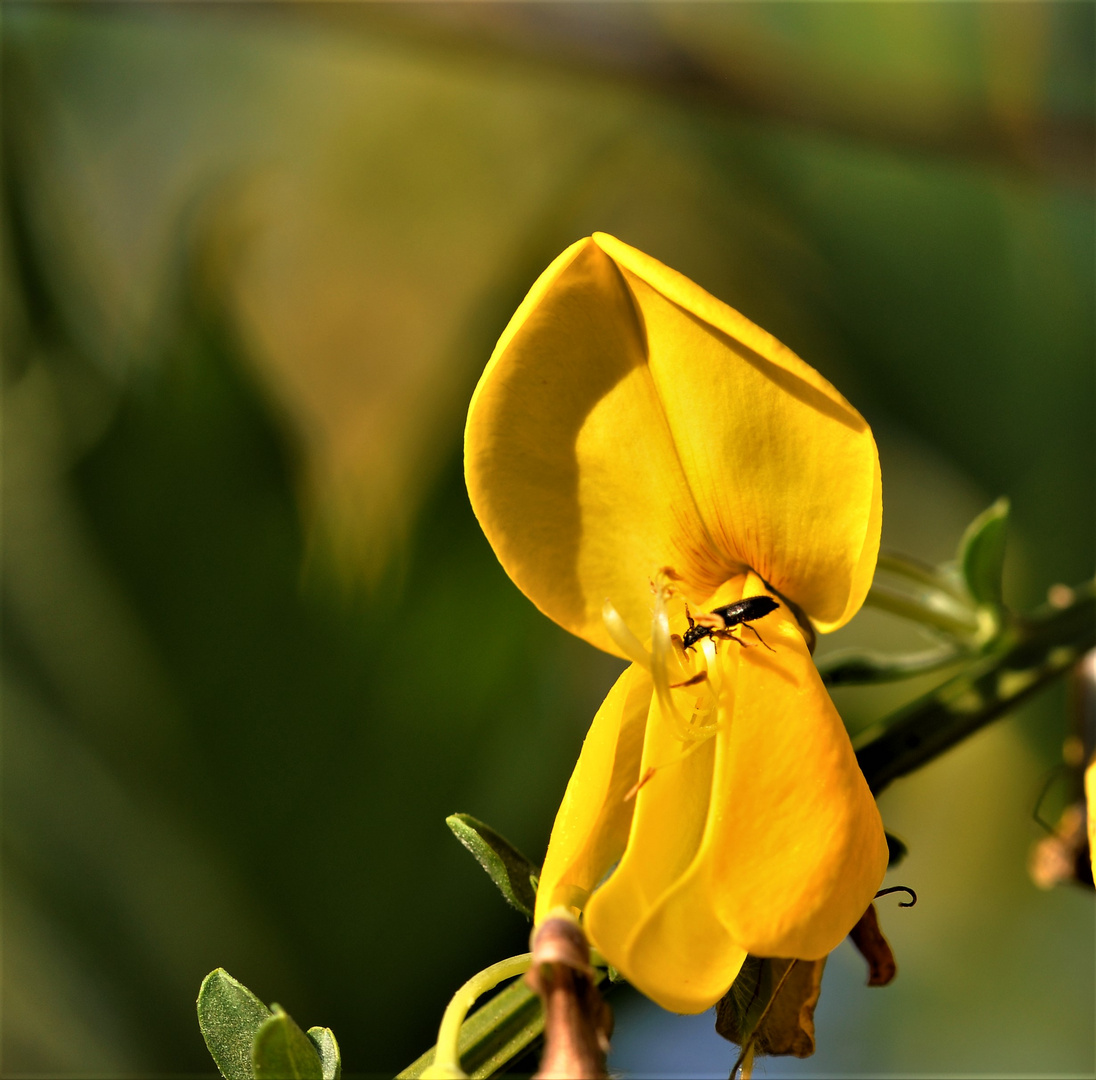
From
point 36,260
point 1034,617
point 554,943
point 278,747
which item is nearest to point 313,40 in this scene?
point 36,260

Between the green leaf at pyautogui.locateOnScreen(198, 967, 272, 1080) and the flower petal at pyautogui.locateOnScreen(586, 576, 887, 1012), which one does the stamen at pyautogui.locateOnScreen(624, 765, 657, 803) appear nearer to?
the flower petal at pyautogui.locateOnScreen(586, 576, 887, 1012)

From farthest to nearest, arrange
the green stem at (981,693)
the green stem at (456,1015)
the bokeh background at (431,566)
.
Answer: the bokeh background at (431,566) → the green stem at (981,693) → the green stem at (456,1015)

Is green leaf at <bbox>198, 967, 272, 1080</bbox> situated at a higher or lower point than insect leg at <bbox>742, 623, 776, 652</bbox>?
lower

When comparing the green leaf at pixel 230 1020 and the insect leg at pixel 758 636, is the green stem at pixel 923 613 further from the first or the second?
the green leaf at pixel 230 1020

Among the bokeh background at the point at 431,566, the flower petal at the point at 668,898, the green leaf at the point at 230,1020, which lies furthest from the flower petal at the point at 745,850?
the bokeh background at the point at 431,566

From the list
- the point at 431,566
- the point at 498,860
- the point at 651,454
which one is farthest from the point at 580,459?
the point at 431,566

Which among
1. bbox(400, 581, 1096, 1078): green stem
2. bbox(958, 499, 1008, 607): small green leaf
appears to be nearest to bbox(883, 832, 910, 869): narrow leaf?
bbox(400, 581, 1096, 1078): green stem

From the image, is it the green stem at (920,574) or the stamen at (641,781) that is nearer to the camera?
the stamen at (641,781)

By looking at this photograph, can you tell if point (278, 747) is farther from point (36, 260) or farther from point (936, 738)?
point (936, 738)
